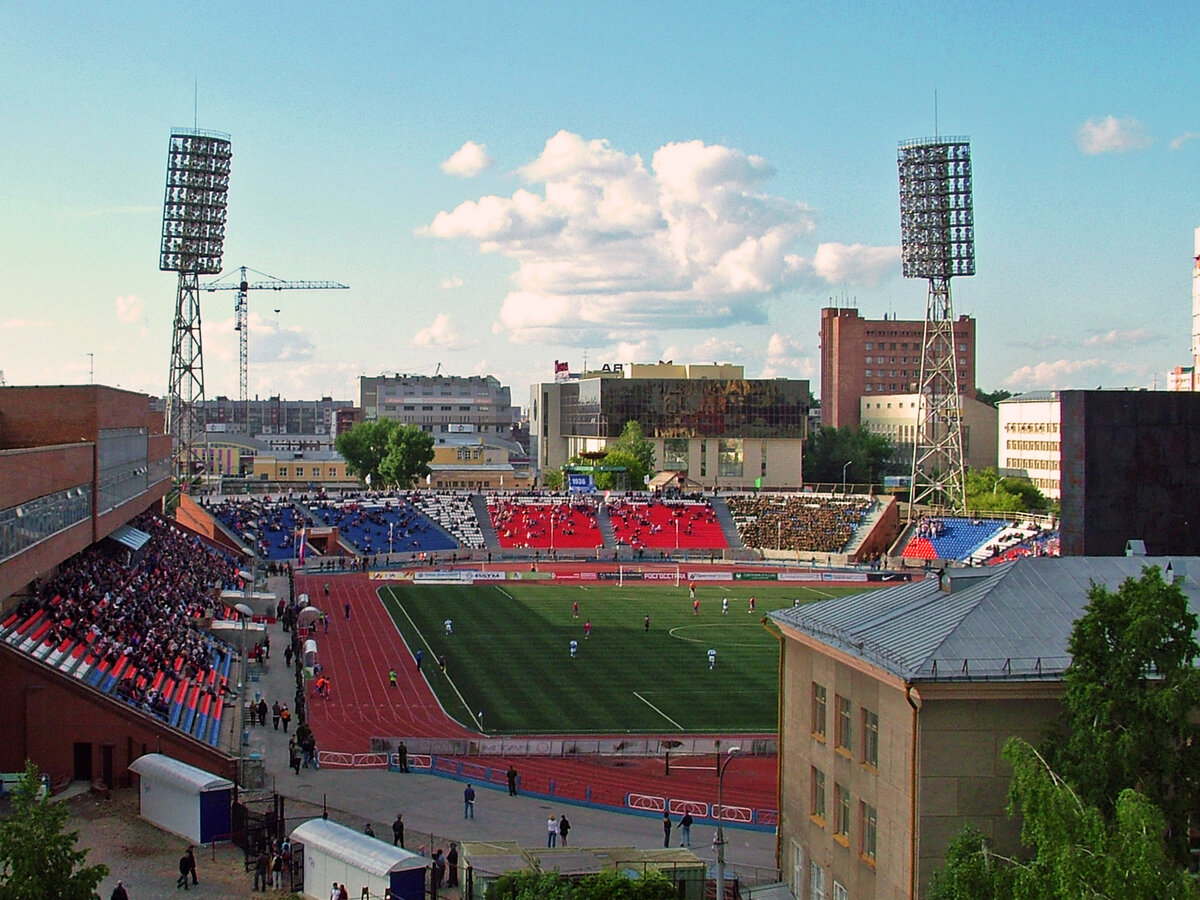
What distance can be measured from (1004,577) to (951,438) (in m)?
75.3

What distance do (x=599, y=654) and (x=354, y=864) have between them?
32315 mm

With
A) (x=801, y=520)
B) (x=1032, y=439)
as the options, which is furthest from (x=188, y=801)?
(x=1032, y=439)

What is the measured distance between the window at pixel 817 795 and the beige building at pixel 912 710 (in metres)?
0.04

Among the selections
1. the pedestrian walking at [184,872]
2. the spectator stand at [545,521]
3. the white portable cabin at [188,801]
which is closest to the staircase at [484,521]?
the spectator stand at [545,521]

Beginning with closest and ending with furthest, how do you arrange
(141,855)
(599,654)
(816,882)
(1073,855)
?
(1073,855) → (816,882) → (141,855) → (599,654)

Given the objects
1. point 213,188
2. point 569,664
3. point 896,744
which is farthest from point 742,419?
point 896,744

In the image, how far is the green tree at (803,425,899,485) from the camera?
146m

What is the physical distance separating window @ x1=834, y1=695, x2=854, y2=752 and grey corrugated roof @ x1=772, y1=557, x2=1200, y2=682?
1.07 meters

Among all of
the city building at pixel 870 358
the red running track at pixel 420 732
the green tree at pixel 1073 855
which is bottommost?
the red running track at pixel 420 732

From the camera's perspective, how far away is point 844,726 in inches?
923

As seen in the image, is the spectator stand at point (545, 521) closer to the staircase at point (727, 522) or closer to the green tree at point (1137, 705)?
the staircase at point (727, 522)

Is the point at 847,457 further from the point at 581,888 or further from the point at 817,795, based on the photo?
the point at 581,888

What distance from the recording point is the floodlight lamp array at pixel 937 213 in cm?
9206

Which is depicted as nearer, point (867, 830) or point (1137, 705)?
point (1137, 705)
